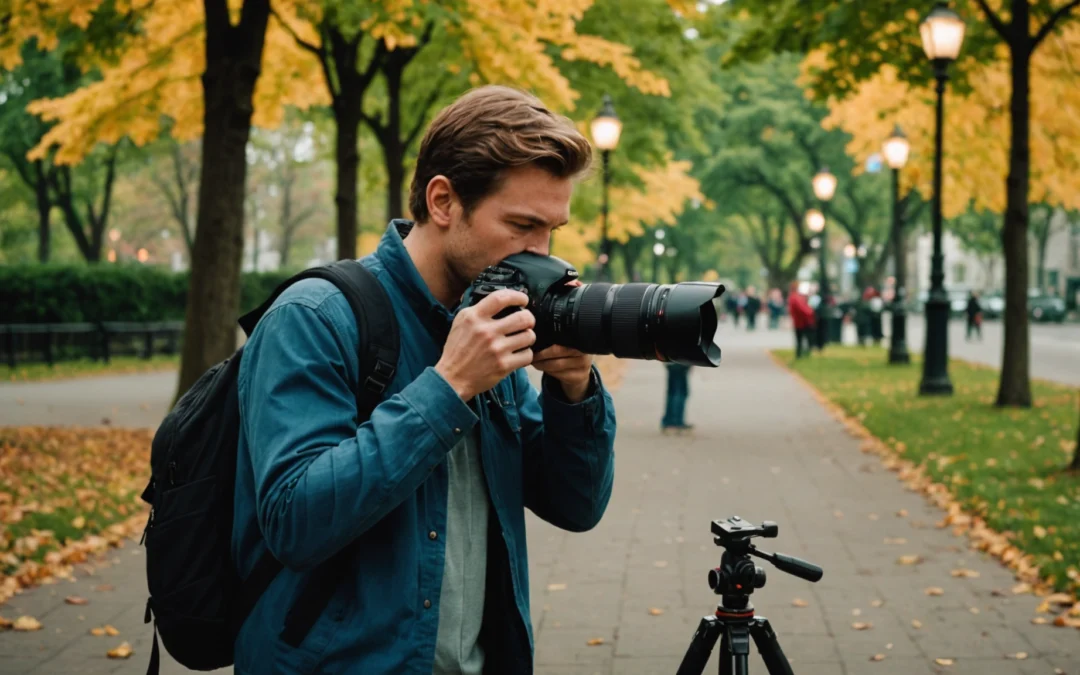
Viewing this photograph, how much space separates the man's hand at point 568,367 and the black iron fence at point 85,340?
22308mm

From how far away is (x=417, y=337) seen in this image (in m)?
2.14

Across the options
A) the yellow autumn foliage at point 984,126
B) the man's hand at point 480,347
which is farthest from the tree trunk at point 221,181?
the yellow autumn foliage at point 984,126

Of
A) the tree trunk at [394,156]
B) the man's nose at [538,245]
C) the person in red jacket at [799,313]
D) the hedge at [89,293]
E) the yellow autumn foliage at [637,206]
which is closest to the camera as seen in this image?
the man's nose at [538,245]

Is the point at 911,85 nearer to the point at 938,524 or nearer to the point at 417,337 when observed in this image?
the point at 938,524

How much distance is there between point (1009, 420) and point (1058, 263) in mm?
67654

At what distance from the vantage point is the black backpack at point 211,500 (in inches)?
80.4

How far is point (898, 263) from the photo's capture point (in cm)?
2753

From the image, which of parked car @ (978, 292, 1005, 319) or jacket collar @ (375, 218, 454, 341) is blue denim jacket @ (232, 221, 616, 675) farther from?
parked car @ (978, 292, 1005, 319)

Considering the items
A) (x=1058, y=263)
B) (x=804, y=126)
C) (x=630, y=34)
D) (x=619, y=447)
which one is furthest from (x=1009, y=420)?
(x=1058, y=263)

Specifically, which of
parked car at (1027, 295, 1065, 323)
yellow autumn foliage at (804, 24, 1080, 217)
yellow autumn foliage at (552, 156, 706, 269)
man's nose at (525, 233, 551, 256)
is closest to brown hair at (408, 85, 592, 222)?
man's nose at (525, 233, 551, 256)

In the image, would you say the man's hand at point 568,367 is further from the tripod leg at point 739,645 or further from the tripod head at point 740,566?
the tripod leg at point 739,645

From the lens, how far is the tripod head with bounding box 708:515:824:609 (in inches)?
98.3

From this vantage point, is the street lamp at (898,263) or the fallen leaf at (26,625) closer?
the fallen leaf at (26,625)

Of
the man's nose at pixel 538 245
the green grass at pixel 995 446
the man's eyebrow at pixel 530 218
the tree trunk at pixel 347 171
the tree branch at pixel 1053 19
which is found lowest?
the green grass at pixel 995 446
